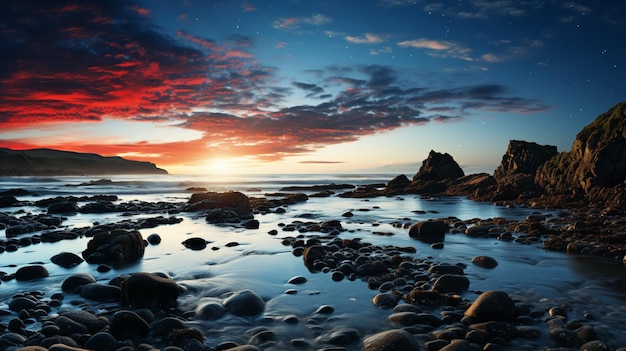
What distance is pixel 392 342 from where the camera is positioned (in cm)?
478

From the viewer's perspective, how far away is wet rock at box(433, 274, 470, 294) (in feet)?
23.8

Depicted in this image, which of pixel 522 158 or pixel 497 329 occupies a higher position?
pixel 522 158

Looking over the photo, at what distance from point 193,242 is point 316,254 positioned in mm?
4959

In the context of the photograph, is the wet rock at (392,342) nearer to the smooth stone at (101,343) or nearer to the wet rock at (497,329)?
the wet rock at (497,329)

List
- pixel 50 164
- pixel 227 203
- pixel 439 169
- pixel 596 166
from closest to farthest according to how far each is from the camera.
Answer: pixel 227 203 < pixel 596 166 < pixel 439 169 < pixel 50 164

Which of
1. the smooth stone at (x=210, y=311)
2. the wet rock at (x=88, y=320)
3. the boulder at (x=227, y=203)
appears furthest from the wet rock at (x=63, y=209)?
the smooth stone at (x=210, y=311)

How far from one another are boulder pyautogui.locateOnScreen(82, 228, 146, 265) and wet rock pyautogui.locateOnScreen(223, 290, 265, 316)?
17.2 ft

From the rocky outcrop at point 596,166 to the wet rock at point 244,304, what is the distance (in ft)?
74.7

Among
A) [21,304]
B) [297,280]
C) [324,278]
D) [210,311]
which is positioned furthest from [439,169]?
[21,304]

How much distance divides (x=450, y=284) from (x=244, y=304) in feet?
13.4

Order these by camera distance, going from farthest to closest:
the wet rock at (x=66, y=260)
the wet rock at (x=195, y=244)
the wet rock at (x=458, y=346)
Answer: the wet rock at (x=195, y=244) < the wet rock at (x=66, y=260) < the wet rock at (x=458, y=346)

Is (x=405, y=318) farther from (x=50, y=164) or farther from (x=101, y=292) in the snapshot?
(x=50, y=164)

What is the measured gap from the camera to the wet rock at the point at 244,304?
623 cm

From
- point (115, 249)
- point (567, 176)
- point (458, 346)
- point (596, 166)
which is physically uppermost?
point (596, 166)
